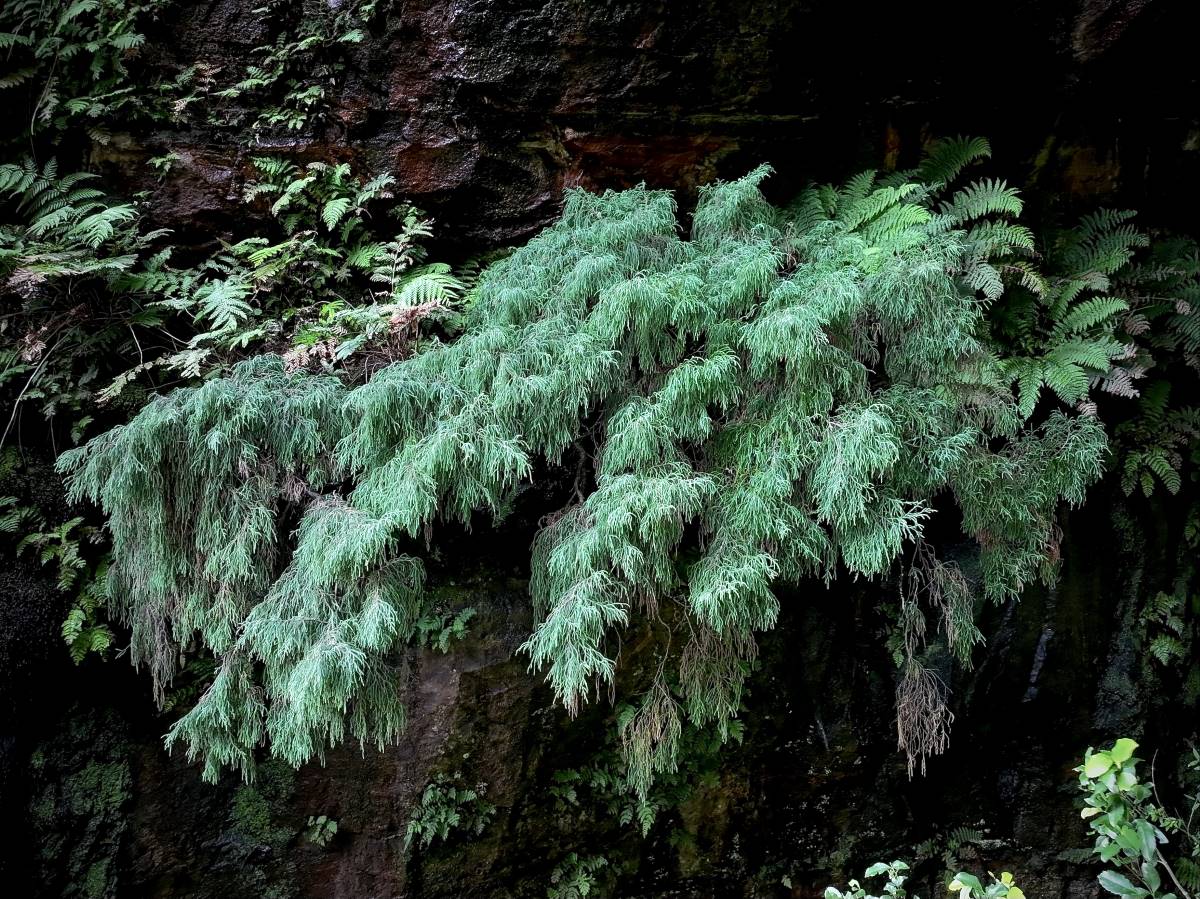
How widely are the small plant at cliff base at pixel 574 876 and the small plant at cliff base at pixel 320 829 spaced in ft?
4.59

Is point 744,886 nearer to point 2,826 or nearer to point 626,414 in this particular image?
point 626,414

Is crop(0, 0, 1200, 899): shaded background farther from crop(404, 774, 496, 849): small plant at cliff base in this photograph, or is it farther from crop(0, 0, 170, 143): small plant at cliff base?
crop(0, 0, 170, 143): small plant at cliff base

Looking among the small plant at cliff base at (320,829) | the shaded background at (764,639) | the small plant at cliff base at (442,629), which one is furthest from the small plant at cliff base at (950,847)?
the small plant at cliff base at (320,829)

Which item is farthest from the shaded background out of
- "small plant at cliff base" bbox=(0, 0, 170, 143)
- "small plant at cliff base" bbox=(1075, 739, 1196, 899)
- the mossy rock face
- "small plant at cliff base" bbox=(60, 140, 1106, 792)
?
"small plant at cliff base" bbox=(1075, 739, 1196, 899)

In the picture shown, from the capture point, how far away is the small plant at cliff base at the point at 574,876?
15.8 feet

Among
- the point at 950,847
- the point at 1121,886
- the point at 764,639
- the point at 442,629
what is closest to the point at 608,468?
the point at 442,629

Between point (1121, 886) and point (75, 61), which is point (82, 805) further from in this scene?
point (1121, 886)

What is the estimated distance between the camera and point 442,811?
4.53 meters

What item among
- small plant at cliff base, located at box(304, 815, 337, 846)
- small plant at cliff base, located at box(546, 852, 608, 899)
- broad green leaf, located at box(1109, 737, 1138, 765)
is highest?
broad green leaf, located at box(1109, 737, 1138, 765)

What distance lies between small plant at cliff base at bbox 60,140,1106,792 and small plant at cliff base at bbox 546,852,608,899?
115 cm

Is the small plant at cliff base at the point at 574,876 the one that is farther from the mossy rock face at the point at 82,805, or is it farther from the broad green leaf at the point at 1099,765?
the broad green leaf at the point at 1099,765

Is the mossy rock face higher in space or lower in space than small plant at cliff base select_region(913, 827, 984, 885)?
higher

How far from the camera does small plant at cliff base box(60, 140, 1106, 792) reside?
11.2ft

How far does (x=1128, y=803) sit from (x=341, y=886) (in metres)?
4.25
